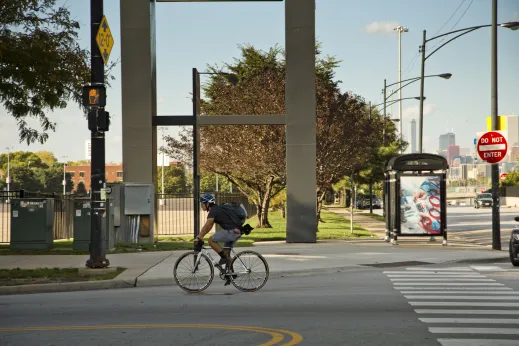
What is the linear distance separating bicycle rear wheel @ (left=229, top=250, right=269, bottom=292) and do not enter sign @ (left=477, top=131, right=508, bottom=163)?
13.4 m

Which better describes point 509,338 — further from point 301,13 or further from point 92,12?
point 301,13

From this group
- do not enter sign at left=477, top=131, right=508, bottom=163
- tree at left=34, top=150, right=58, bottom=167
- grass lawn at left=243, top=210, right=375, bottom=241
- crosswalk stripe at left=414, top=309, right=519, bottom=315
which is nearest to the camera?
crosswalk stripe at left=414, top=309, right=519, bottom=315

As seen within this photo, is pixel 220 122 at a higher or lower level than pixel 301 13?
lower

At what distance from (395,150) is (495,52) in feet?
139

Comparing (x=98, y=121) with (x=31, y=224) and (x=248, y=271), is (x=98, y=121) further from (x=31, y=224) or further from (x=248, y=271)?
(x=31, y=224)

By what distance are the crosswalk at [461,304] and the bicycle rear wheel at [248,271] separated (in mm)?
2420

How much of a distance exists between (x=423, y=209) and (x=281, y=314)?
1670 cm

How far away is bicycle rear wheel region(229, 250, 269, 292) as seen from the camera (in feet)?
49.2

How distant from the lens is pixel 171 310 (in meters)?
12.5

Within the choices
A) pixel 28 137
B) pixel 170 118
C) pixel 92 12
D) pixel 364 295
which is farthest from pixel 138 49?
pixel 364 295

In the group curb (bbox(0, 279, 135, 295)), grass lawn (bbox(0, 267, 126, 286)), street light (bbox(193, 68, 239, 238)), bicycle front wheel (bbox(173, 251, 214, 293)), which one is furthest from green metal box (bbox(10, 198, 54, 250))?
bicycle front wheel (bbox(173, 251, 214, 293))

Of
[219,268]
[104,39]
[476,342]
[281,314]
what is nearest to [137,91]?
[104,39]

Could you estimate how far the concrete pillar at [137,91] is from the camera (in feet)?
89.6

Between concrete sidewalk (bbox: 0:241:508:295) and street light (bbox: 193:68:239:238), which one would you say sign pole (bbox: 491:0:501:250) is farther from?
street light (bbox: 193:68:239:238)
